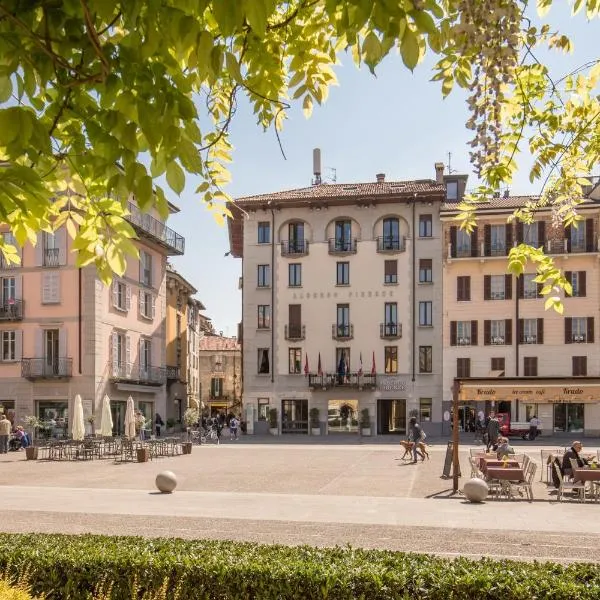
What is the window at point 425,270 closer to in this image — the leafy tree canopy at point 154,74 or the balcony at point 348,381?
the balcony at point 348,381

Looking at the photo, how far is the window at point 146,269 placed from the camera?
49.4 metres

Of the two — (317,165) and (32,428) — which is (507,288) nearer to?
(317,165)

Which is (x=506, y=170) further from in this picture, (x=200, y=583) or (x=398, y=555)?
(x=200, y=583)

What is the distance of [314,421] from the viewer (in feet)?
175

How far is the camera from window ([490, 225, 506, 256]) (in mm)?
52125

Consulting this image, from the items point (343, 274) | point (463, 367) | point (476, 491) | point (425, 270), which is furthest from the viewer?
point (343, 274)

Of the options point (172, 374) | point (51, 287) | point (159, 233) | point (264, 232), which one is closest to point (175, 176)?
point (51, 287)

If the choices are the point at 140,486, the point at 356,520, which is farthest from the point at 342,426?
the point at 356,520

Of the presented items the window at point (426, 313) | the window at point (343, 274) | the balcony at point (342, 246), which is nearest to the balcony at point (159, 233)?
the balcony at point (342, 246)

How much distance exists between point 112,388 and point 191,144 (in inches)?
1670

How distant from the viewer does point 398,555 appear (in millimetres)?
7949

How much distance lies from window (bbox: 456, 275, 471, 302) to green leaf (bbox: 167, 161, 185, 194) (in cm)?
4985

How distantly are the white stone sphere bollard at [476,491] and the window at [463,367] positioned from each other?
114 feet

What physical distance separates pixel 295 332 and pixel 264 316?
2.53m
